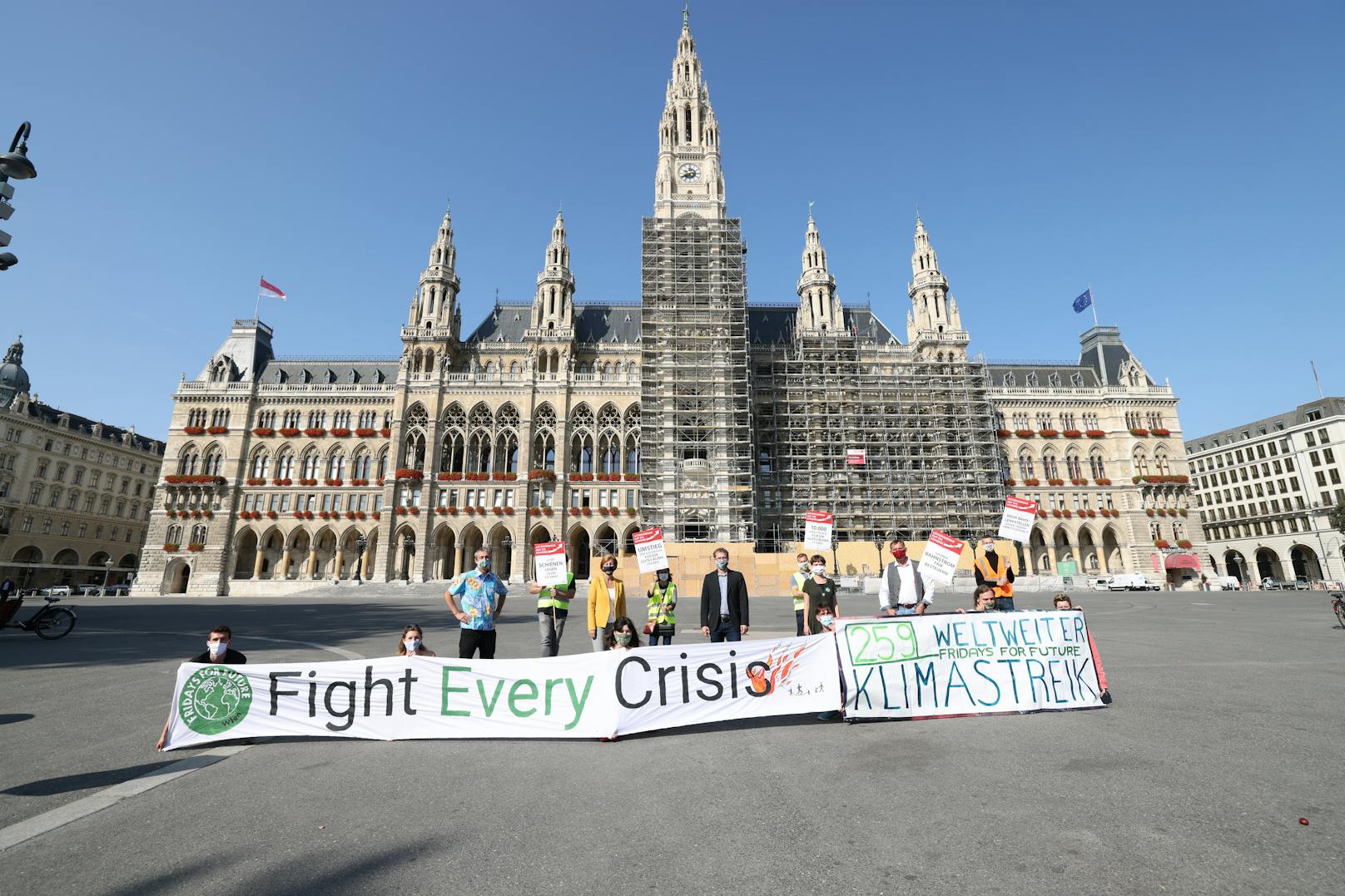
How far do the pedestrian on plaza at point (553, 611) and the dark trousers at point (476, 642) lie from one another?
2.32 feet

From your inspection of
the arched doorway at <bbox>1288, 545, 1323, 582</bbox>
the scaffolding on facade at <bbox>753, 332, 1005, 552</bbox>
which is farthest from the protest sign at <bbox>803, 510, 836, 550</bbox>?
the arched doorway at <bbox>1288, 545, 1323, 582</bbox>

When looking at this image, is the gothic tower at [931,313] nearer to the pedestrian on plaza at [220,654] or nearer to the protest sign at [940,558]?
the protest sign at [940,558]

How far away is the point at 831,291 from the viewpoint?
1989 inches

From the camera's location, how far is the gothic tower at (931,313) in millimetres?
48969

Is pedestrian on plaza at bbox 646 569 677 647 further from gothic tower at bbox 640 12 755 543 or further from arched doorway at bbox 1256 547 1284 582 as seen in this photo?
arched doorway at bbox 1256 547 1284 582

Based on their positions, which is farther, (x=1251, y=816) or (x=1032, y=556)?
(x=1032, y=556)

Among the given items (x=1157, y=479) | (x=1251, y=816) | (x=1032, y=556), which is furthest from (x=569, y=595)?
(x=1157, y=479)

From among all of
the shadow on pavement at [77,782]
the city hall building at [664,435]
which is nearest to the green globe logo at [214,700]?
A: the shadow on pavement at [77,782]

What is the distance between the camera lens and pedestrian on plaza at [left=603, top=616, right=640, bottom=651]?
7.45 metres

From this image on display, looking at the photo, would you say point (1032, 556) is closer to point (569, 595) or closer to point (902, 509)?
point (902, 509)

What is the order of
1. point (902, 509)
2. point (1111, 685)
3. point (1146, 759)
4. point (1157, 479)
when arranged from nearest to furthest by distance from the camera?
point (1146, 759) → point (1111, 685) → point (902, 509) → point (1157, 479)

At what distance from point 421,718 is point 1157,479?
60467 millimetres

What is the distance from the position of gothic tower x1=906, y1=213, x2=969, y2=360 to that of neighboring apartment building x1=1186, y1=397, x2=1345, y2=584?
33593 millimetres

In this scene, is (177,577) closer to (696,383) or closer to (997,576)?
(696,383)
